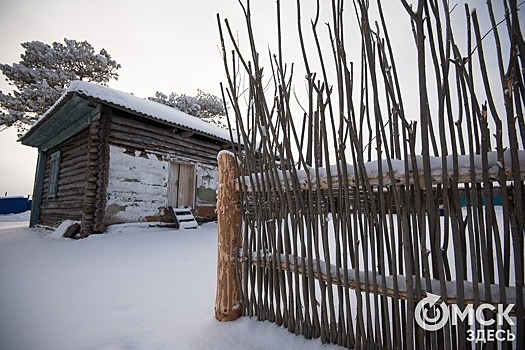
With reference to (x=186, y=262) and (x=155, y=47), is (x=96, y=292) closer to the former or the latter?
(x=186, y=262)

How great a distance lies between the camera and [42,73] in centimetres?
1265

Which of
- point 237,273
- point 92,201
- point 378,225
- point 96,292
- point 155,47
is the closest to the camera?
point 378,225

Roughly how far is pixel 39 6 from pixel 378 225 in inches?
217

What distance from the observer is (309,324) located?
4.52ft

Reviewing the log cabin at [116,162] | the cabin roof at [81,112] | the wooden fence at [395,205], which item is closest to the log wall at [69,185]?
the log cabin at [116,162]

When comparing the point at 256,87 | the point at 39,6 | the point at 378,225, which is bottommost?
the point at 378,225

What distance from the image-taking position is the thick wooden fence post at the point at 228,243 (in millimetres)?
1650

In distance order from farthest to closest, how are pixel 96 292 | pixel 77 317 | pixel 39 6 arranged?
1. pixel 39 6
2. pixel 96 292
3. pixel 77 317

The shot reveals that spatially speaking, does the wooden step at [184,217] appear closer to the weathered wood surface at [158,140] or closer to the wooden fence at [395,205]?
the weathered wood surface at [158,140]

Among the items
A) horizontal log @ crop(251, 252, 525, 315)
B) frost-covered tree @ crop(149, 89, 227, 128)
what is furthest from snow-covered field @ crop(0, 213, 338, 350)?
frost-covered tree @ crop(149, 89, 227, 128)

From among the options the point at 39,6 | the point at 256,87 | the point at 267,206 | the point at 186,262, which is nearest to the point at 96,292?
the point at 186,262

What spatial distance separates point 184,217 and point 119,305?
207 inches

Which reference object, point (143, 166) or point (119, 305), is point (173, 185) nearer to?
point (143, 166)

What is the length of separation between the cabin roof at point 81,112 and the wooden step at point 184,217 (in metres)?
2.36
